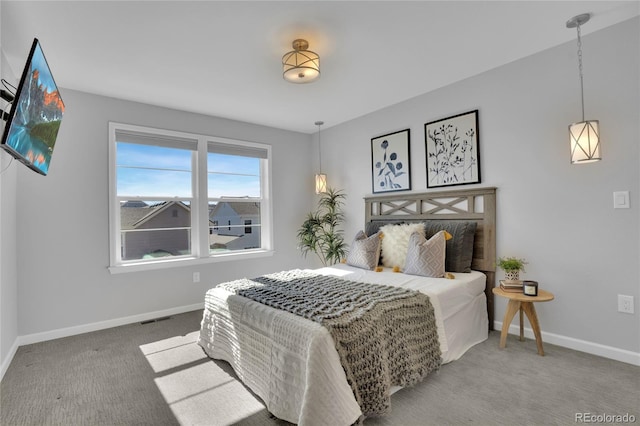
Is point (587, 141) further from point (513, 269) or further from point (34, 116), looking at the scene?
point (34, 116)

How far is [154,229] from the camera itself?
378 cm

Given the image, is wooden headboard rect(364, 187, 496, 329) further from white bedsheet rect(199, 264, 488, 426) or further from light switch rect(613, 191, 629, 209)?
light switch rect(613, 191, 629, 209)

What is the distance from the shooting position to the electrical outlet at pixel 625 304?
2.31 meters

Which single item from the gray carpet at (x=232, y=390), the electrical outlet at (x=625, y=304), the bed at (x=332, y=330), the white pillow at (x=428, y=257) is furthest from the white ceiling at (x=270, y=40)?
the gray carpet at (x=232, y=390)

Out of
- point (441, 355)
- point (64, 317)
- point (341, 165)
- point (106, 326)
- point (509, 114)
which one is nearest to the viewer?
point (441, 355)

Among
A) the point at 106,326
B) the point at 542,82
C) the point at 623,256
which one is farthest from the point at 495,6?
the point at 106,326

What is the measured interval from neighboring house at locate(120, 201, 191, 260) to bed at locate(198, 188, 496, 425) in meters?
1.51

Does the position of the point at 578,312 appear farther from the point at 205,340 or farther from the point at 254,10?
the point at 254,10

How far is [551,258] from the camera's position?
2689 mm

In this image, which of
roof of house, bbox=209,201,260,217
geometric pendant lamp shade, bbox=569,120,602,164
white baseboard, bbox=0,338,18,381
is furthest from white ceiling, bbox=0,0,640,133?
white baseboard, bbox=0,338,18,381

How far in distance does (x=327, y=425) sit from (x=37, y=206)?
3272 mm

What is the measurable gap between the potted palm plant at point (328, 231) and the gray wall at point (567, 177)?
199 centimetres

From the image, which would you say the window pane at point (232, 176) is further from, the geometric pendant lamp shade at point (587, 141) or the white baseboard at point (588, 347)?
the geometric pendant lamp shade at point (587, 141)

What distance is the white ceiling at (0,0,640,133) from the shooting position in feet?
6.85
